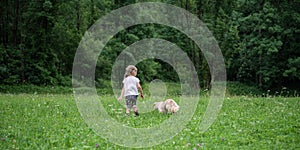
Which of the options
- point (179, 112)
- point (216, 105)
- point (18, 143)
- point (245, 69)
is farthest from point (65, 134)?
point (245, 69)

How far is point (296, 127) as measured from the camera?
1088cm

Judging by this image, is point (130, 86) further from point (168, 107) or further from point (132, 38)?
point (132, 38)

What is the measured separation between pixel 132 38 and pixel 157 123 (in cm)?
2485

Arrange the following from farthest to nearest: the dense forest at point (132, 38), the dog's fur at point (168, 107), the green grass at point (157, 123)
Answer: the dense forest at point (132, 38), the dog's fur at point (168, 107), the green grass at point (157, 123)

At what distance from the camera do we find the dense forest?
3669cm

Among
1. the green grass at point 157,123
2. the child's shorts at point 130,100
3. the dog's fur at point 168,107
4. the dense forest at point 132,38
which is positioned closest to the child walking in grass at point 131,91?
the child's shorts at point 130,100

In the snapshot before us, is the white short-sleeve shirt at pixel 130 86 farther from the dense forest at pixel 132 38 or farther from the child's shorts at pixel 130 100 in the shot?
the dense forest at pixel 132 38

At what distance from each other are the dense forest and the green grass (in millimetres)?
21528

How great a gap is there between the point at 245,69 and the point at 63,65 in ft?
73.7

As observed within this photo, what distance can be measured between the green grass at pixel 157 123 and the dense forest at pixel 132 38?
848 inches

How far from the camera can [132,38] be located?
35.8 meters

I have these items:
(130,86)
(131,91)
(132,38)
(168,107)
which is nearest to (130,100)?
(131,91)

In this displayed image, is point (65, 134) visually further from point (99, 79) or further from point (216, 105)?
point (99, 79)

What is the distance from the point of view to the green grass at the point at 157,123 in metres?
8.83
